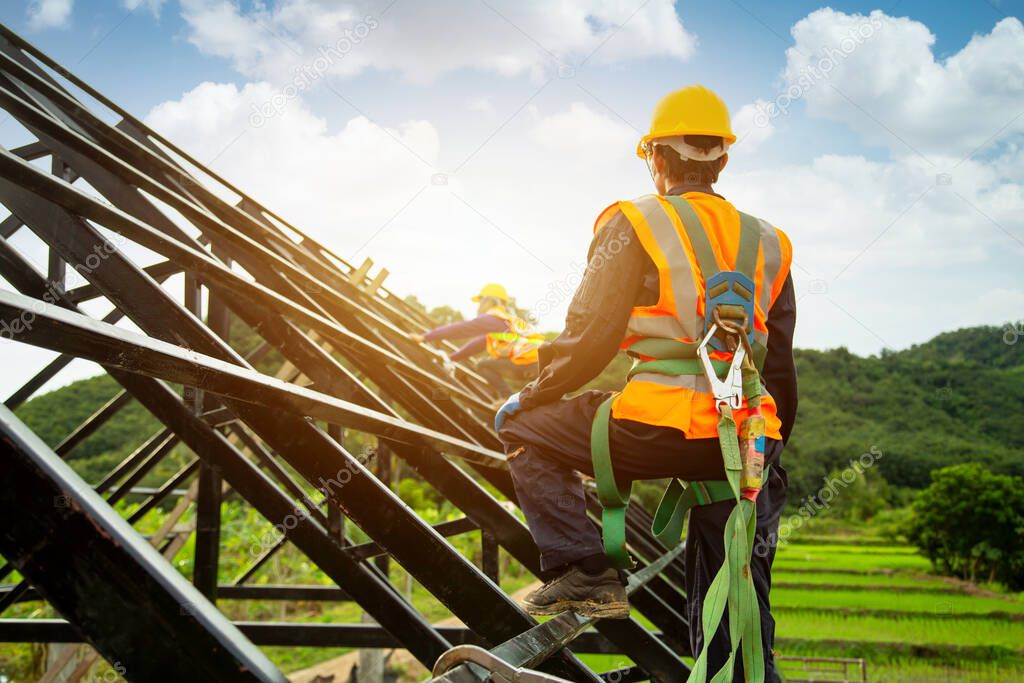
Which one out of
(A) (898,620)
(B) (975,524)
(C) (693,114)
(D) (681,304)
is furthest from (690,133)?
(B) (975,524)

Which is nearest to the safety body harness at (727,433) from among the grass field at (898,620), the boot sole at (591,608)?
the boot sole at (591,608)

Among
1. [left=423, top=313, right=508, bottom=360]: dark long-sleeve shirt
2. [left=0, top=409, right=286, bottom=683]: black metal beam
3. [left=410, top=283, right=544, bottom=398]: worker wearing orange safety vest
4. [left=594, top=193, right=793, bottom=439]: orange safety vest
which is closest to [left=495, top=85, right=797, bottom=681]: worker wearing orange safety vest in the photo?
[left=594, top=193, right=793, bottom=439]: orange safety vest

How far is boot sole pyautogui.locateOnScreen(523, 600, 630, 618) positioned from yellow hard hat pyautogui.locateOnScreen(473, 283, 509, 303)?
6.26 meters

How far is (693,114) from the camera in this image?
7.16ft

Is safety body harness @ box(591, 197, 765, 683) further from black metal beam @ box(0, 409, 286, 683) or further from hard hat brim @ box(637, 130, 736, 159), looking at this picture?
black metal beam @ box(0, 409, 286, 683)

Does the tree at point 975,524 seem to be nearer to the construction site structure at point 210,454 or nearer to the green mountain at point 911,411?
the green mountain at point 911,411

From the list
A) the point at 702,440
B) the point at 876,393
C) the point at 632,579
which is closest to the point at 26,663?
the point at 632,579

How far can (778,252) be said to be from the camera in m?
2.06

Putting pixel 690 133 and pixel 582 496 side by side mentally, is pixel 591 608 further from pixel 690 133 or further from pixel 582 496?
pixel 690 133

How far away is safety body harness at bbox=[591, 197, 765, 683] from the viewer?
174cm

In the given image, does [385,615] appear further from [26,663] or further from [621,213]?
[26,663]

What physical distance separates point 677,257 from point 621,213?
0.72 ft

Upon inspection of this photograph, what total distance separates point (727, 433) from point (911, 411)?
6794 cm

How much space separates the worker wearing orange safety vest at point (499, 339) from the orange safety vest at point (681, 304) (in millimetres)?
5496
